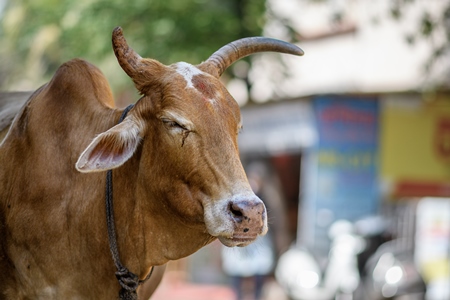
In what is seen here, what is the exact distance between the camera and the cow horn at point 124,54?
14.9ft

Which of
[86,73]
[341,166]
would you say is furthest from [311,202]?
[86,73]

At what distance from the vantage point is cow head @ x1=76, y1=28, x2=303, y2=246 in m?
4.20

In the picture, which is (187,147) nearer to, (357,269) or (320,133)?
(357,269)

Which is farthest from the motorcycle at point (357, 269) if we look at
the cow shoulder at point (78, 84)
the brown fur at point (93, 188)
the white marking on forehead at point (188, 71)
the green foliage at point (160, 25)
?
the white marking on forehead at point (188, 71)

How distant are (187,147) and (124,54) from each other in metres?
0.60

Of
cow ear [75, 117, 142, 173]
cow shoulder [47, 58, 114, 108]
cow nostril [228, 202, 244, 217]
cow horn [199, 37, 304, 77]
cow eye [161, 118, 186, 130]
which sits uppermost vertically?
cow horn [199, 37, 304, 77]

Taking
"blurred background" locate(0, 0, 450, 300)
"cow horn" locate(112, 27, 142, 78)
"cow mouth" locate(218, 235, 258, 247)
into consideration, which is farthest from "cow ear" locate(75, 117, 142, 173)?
"blurred background" locate(0, 0, 450, 300)

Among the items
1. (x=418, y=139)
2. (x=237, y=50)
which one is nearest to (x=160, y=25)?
(x=418, y=139)

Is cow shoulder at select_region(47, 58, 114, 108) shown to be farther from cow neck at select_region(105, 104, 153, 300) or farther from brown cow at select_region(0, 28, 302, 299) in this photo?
cow neck at select_region(105, 104, 153, 300)

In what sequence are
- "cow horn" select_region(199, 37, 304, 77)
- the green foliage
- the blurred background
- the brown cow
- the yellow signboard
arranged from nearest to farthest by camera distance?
the brown cow < "cow horn" select_region(199, 37, 304, 77) < the green foliage < the blurred background < the yellow signboard

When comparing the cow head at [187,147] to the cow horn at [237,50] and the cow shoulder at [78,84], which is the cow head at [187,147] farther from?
the cow shoulder at [78,84]

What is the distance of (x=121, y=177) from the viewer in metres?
4.71

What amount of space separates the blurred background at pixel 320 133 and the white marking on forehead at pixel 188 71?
6.30m

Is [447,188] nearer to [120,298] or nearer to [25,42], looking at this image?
[25,42]
